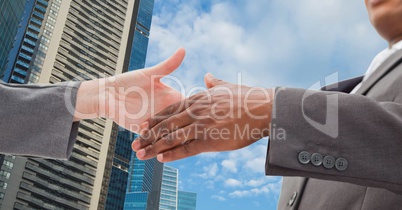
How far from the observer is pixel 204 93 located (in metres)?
1.42

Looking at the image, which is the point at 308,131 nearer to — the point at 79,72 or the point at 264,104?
the point at 264,104

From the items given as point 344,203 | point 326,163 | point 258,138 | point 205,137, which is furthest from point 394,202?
point 205,137

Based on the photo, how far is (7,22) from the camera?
63625mm

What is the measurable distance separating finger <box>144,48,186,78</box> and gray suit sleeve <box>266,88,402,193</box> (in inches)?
30.6

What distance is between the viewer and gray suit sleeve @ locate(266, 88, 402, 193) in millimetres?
1146

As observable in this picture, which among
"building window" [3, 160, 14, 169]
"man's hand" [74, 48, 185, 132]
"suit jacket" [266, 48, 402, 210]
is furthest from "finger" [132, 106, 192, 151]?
"building window" [3, 160, 14, 169]

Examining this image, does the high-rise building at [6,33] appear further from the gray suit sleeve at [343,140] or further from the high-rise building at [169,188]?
the high-rise building at [169,188]

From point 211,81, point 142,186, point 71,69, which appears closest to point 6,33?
point 71,69

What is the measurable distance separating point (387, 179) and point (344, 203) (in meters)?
0.24

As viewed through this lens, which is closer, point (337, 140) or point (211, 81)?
point (337, 140)

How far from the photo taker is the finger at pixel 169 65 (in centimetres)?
188

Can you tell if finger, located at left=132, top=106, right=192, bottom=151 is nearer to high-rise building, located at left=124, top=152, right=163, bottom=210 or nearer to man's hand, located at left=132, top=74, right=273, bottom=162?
man's hand, located at left=132, top=74, right=273, bottom=162

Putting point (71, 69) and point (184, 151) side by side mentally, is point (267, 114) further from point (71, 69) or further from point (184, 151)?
point (71, 69)

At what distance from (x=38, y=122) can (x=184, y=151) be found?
0.78 m
